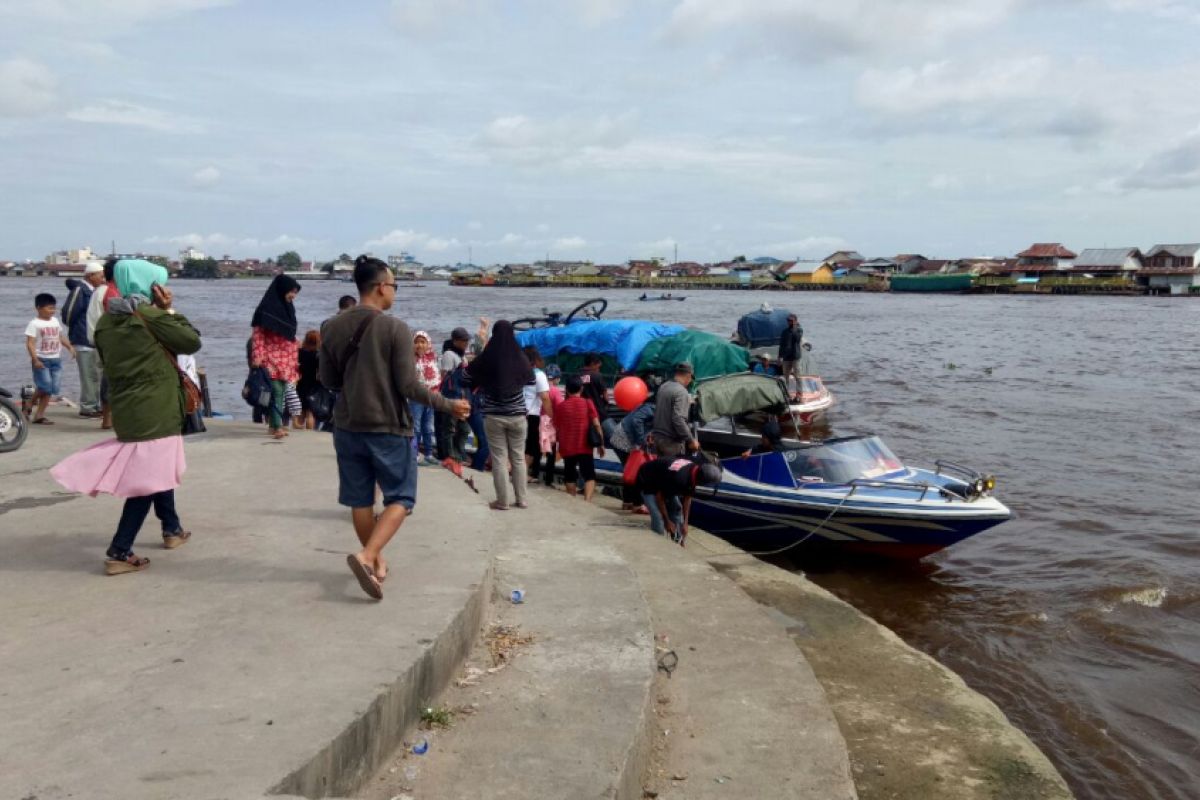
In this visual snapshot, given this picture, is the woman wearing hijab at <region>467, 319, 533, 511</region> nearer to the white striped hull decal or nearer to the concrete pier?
the concrete pier

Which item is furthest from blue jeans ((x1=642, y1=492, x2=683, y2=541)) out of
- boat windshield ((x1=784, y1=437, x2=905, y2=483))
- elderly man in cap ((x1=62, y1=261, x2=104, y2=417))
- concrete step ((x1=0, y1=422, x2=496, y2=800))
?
Result: elderly man in cap ((x1=62, y1=261, x2=104, y2=417))

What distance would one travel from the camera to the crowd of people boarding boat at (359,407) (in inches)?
183

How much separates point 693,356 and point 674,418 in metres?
6.44

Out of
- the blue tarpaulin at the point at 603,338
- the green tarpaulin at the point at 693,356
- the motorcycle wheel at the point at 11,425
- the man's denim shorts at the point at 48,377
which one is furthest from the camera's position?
the blue tarpaulin at the point at 603,338

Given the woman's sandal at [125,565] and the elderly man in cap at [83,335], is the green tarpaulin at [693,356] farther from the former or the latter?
the woman's sandal at [125,565]

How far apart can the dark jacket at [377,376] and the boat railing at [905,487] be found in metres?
6.90

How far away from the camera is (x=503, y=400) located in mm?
7992

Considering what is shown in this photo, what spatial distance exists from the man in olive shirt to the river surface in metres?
5.02

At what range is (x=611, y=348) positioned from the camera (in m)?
16.1

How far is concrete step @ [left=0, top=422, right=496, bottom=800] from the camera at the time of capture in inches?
118

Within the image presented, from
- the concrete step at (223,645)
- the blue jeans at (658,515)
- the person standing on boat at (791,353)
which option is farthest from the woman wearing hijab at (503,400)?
the person standing on boat at (791,353)

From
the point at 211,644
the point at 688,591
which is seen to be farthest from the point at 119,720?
the point at 688,591

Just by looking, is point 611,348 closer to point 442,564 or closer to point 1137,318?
point 442,564

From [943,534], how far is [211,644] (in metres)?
8.30
